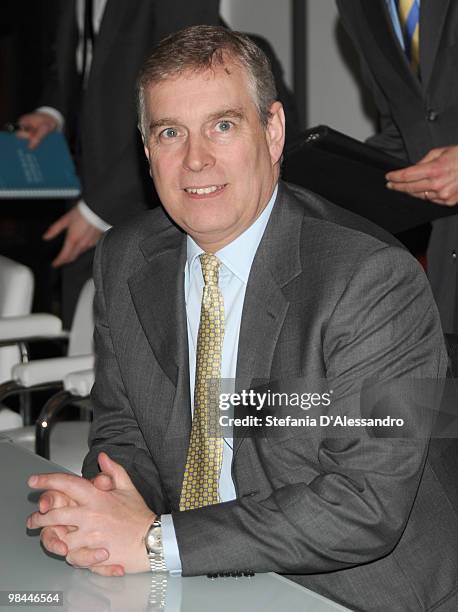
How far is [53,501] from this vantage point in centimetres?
167

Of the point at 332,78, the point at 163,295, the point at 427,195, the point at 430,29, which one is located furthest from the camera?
the point at 332,78

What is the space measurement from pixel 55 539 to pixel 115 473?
186 millimetres

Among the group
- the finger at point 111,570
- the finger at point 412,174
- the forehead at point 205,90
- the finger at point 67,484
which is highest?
the forehead at point 205,90

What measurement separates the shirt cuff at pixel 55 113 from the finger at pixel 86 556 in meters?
3.17

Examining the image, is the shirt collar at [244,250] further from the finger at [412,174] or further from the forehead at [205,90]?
the finger at [412,174]

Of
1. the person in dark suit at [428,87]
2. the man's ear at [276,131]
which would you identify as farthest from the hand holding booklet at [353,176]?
the man's ear at [276,131]

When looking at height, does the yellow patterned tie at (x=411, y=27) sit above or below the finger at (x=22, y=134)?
above

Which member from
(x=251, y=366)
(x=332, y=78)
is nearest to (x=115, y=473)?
(x=251, y=366)

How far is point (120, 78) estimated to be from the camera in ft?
13.6

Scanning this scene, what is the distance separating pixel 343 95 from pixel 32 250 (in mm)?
2789

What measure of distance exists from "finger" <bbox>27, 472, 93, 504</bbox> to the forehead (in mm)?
695

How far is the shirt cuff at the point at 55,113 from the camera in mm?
4535

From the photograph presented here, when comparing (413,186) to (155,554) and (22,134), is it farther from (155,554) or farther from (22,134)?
(22,134)

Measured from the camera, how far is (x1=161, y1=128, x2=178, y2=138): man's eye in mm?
1948
